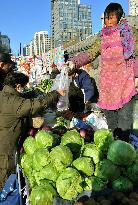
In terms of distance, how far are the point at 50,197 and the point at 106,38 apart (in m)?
2.10

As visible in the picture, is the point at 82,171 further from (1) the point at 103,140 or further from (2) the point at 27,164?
(2) the point at 27,164

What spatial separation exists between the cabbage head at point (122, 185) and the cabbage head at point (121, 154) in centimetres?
17

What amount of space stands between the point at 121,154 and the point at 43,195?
2.42 ft

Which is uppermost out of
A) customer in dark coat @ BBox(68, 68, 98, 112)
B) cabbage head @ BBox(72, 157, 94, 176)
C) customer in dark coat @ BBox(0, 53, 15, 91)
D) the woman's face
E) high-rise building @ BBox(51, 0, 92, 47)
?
high-rise building @ BBox(51, 0, 92, 47)

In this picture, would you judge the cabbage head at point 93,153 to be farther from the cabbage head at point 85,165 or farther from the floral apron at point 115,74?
the floral apron at point 115,74

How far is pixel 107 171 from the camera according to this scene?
10.4ft

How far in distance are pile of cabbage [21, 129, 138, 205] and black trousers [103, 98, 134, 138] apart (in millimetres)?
1064

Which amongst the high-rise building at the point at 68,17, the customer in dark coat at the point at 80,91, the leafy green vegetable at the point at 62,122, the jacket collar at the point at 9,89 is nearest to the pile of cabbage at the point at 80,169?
the jacket collar at the point at 9,89

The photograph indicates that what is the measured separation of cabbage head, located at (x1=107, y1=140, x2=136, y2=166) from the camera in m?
3.26

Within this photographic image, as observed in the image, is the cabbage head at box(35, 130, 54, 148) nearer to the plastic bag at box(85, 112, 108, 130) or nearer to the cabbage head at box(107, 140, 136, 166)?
the cabbage head at box(107, 140, 136, 166)

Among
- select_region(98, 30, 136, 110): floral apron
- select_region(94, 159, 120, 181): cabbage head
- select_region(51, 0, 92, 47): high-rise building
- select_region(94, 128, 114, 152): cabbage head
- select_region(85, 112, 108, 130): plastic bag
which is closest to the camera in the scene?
select_region(94, 159, 120, 181): cabbage head

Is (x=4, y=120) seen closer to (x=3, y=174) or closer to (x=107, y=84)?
(x=3, y=174)

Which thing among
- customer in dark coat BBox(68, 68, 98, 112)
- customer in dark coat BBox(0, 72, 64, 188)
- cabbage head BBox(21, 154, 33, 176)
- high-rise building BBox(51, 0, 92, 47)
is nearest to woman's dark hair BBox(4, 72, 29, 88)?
customer in dark coat BBox(0, 72, 64, 188)

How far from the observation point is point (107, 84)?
4656mm
